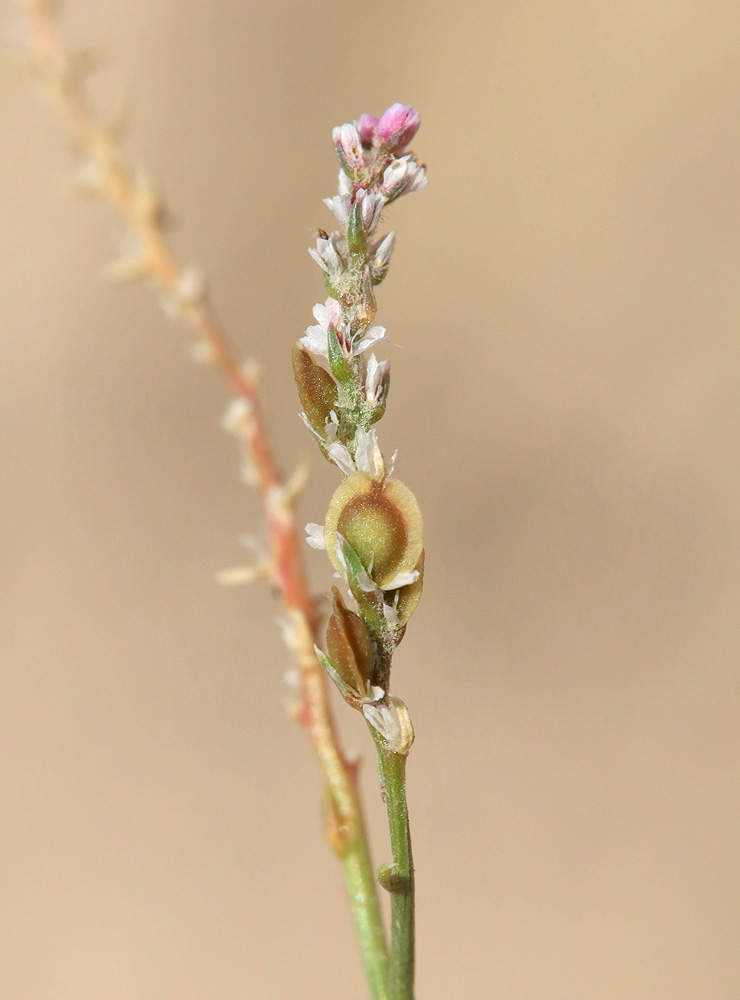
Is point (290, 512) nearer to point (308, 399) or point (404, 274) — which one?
point (308, 399)

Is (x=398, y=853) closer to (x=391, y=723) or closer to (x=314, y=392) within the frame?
(x=391, y=723)

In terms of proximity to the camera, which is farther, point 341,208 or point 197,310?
point 341,208

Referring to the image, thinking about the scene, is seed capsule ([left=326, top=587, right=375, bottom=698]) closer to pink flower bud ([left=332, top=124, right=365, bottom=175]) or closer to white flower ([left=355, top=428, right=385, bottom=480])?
white flower ([left=355, top=428, right=385, bottom=480])

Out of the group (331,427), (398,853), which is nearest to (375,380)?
(331,427)

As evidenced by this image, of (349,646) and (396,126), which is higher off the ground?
(396,126)

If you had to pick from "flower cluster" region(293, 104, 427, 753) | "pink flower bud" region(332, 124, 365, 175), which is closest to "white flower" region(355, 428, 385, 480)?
"flower cluster" region(293, 104, 427, 753)

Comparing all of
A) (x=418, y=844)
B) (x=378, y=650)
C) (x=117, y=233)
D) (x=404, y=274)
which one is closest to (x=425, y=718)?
(x=418, y=844)
